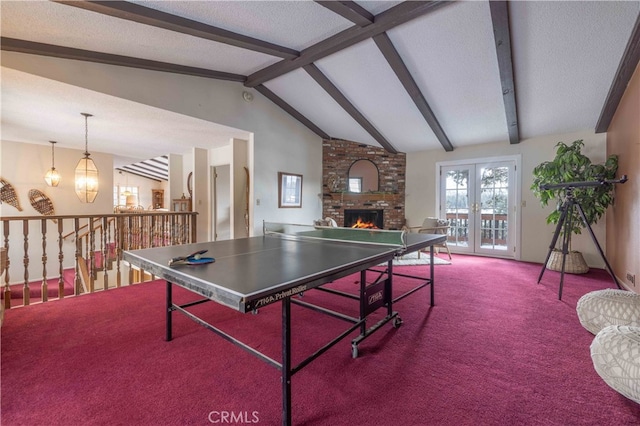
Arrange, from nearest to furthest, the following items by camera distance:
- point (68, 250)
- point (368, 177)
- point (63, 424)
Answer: point (63, 424)
point (68, 250)
point (368, 177)

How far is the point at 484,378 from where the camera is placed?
178 centimetres

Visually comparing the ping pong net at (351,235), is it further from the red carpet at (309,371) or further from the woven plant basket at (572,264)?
the woven plant basket at (572,264)

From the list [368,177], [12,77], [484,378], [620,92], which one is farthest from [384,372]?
[368,177]

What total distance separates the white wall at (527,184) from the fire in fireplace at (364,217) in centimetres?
70

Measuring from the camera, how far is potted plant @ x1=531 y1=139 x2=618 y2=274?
391cm

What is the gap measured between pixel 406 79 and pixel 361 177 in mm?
2955

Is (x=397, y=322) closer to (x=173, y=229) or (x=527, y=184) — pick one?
(x=173, y=229)

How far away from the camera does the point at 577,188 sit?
405 centimetres

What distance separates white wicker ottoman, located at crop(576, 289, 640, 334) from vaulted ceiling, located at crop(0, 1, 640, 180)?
8.58ft

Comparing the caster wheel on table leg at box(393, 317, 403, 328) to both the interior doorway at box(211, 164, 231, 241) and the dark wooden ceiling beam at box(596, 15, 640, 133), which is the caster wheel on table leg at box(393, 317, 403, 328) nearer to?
the dark wooden ceiling beam at box(596, 15, 640, 133)

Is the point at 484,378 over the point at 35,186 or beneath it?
beneath

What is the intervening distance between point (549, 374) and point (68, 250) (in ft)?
26.5

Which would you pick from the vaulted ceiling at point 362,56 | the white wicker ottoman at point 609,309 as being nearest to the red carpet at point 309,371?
the white wicker ottoman at point 609,309

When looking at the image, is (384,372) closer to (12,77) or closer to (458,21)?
(458,21)
